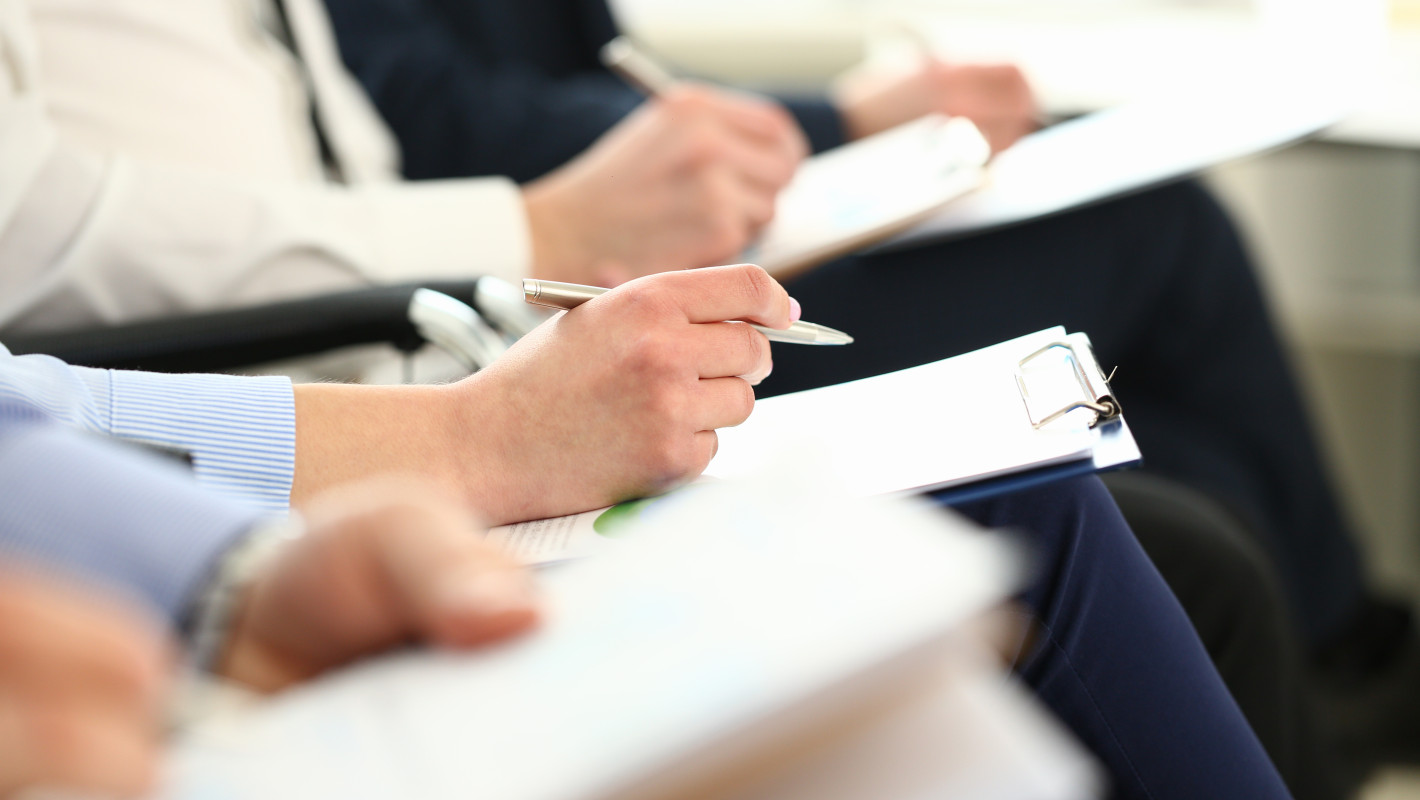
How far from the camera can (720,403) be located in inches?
19.8

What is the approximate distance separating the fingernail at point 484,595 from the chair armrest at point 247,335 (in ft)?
1.38

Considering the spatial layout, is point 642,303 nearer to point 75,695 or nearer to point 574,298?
point 574,298

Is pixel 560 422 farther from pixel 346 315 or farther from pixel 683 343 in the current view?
pixel 346 315

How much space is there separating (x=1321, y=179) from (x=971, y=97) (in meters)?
0.77

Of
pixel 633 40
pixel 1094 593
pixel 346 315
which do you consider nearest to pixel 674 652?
pixel 1094 593

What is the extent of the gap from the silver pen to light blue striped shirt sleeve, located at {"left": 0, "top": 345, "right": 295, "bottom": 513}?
122 millimetres

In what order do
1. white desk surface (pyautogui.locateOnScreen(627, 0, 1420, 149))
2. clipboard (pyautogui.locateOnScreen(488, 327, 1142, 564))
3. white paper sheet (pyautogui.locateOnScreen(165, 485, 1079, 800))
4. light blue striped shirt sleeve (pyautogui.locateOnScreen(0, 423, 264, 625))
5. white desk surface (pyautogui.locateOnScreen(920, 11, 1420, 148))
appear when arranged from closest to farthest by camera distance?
1. white paper sheet (pyautogui.locateOnScreen(165, 485, 1079, 800))
2. light blue striped shirt sleeve (pyautogui.locateOnScreen(0, 423, 264, 625))
3. clipboard (pyautogui.locateOnScreen(488, 327, 1142, 564))
4. white desk surface (pyautogui.locateOnScreen(920, 11, 1420, 148))
5. white desk surface (pyautogui.locateOnScreen(627, 0, 1420, 149))

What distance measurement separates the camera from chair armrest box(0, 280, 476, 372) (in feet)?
1.99

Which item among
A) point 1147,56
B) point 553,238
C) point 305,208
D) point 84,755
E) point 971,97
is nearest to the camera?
point 84,755

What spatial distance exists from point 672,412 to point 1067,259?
0.48m

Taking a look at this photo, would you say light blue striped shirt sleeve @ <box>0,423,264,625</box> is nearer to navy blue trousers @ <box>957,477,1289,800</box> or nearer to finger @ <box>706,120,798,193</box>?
navy blue trousers @ <box>957,477,1289,800</box>

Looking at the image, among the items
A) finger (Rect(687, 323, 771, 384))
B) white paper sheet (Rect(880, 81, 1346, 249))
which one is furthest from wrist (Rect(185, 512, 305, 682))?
white paper sheet (Rect(880, 81, 1346, 249))

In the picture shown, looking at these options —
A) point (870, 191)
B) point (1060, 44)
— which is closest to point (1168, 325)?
point (870, 191)

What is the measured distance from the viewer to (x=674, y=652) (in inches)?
9.3
